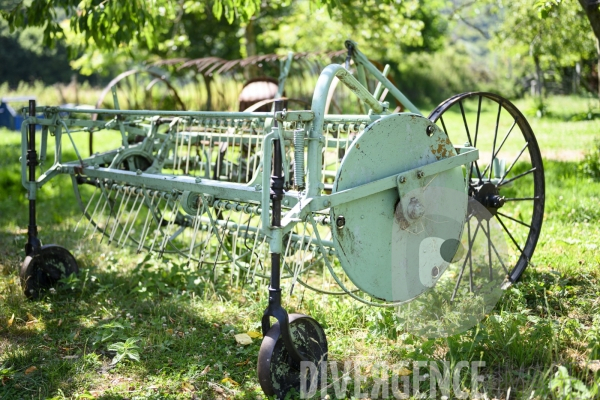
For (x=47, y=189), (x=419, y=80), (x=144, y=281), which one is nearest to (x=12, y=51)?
(x=419, y=80)

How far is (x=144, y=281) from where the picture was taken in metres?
4.69

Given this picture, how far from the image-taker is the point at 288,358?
297 centimetres

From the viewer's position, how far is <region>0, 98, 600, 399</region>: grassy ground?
3.12m

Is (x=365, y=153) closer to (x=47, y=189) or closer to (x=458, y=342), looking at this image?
(x=458, y=342)

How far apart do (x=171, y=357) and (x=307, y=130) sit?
60.6 inches

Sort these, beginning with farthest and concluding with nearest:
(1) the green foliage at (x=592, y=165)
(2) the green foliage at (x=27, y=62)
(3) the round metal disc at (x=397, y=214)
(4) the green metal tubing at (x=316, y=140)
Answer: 1. (2) the green foliage at (x=27, y=62)
2. (1) the green foliage at (x=592, y=165)
3. (3) the round metal disc at (x=397, y=214)
4. (4) the green metal tubing at (x=316, y=140)

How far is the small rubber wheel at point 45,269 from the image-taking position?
4.41 metres

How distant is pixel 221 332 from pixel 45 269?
4.97 feet

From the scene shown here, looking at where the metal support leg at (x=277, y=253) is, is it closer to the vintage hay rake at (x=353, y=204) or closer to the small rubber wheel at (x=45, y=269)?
the vintage hay rake at (x=353, y=204)

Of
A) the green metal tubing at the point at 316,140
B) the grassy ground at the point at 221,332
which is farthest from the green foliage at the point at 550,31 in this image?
the green metal tubing at the point at 316,140

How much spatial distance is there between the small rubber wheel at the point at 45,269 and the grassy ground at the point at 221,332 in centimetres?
10

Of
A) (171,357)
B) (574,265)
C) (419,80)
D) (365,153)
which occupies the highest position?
(419,80)

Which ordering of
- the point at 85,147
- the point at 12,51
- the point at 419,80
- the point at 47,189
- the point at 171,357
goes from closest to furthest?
the point at 171,357
the point at 47,189
the point at 85,147
the point at 419,80
the point at 12,51

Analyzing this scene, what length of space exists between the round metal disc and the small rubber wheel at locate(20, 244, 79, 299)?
250 centimetres
